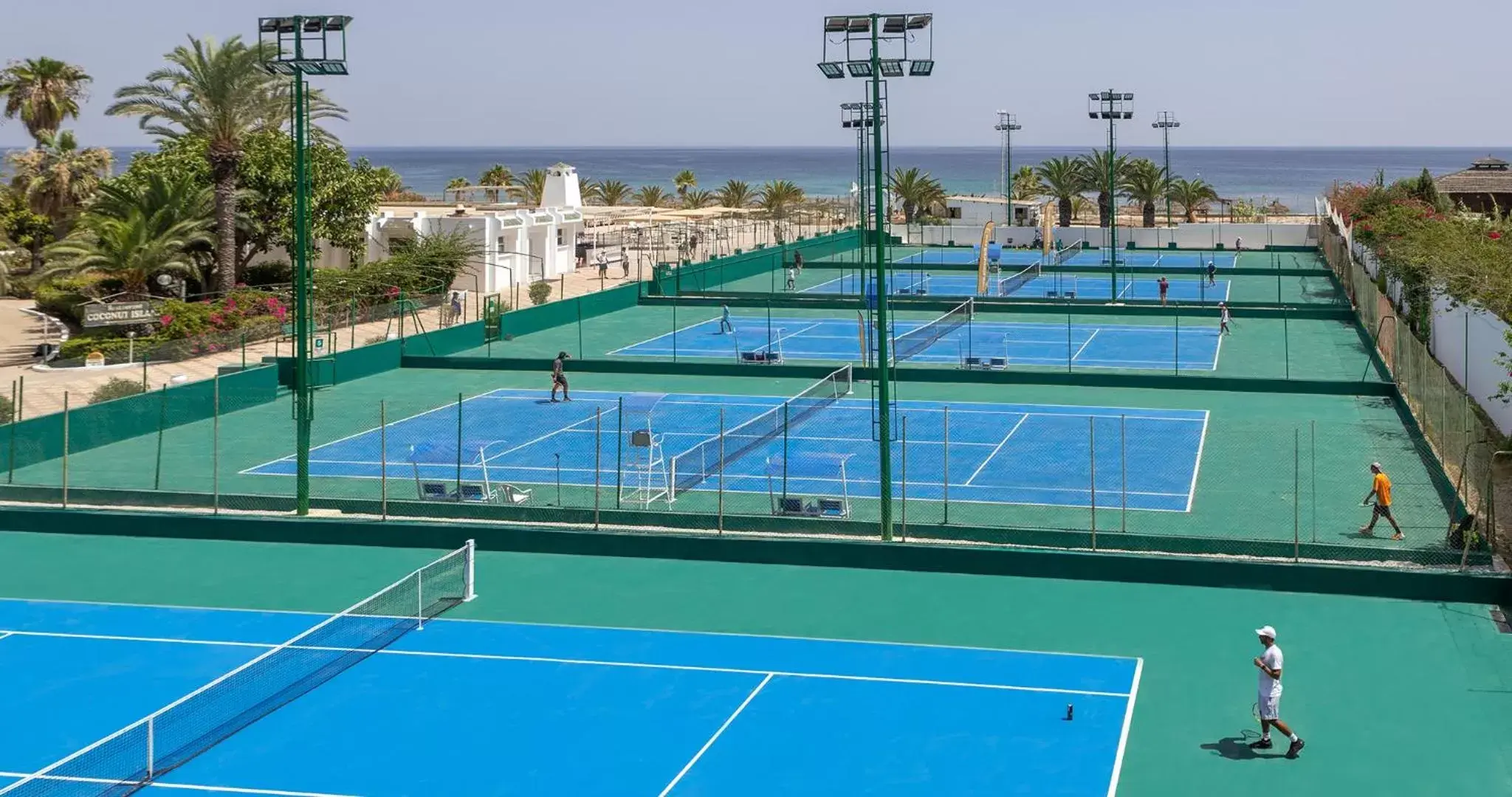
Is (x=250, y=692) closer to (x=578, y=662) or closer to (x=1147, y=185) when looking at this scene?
(x=578, y=662)

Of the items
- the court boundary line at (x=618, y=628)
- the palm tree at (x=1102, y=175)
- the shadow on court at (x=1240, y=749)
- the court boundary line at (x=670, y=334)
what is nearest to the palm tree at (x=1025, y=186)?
the palm tree at (x=1102, y=175)

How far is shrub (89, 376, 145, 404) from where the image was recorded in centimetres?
3841

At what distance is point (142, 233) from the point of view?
53844mm

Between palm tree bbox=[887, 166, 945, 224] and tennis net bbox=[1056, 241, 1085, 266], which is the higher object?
palm tree bbox=[887, 166, 945, 224]

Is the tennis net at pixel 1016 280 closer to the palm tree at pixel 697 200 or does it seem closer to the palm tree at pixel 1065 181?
the palm tree at pixel 1065 181

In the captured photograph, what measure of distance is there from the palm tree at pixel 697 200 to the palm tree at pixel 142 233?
6544 cm

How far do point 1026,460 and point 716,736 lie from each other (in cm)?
1649

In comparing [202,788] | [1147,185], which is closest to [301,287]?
[202,788]

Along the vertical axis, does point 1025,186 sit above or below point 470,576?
above

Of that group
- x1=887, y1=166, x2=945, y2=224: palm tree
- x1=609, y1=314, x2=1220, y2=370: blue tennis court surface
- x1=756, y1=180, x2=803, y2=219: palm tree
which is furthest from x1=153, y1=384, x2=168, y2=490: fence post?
x1=887, y1=166, x2=945, y2=224: palm tree

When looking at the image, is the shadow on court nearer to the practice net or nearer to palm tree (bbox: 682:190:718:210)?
the practice net

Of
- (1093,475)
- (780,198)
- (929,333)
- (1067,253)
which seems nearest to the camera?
(1093,475)

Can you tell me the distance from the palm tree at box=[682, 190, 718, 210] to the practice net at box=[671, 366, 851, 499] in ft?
258

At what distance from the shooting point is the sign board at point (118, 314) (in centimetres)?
4688
